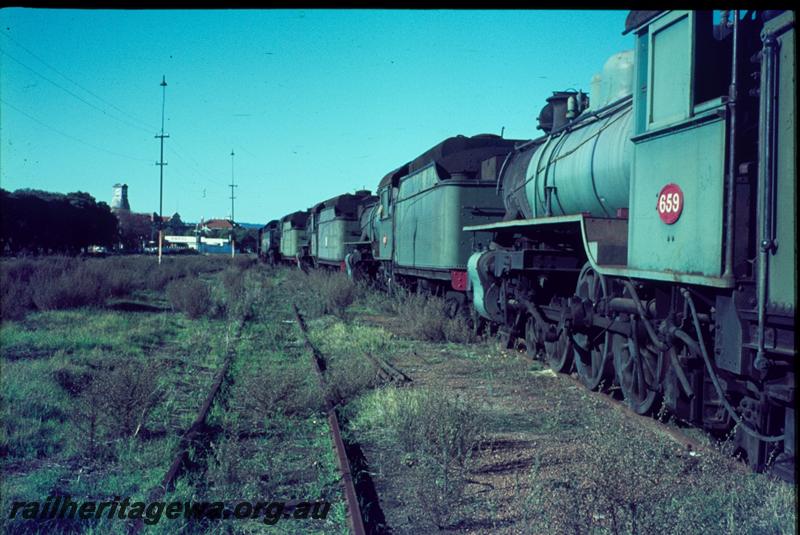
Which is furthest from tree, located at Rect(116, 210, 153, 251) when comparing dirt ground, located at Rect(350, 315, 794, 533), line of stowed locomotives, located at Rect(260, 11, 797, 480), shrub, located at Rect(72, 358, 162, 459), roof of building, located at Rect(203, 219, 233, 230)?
dirt ground, located at Rect(350, 315, 794, 533)

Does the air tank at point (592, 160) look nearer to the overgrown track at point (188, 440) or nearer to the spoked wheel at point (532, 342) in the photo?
the spoked wheel at point (532, 342)

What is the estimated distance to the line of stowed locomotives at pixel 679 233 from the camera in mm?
3990

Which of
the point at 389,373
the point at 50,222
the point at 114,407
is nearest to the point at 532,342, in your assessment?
the point at 389,373

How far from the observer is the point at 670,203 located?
16.2 ft

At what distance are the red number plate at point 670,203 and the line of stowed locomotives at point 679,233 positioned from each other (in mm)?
12

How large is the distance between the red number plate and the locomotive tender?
0.05 ft

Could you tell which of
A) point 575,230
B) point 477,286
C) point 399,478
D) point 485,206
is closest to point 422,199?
point 485,206

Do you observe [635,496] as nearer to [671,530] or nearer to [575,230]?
[671,530]

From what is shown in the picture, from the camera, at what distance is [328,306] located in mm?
17875

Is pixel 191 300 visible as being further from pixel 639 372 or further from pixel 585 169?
pixel 639 372

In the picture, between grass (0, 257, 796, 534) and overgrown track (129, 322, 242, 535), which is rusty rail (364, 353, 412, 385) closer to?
grass (0, 257, 796, 534)

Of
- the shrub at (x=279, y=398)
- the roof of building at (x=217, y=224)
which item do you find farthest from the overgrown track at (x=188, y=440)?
the roof of building at (x=217, y=224)

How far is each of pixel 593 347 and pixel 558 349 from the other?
127cm
